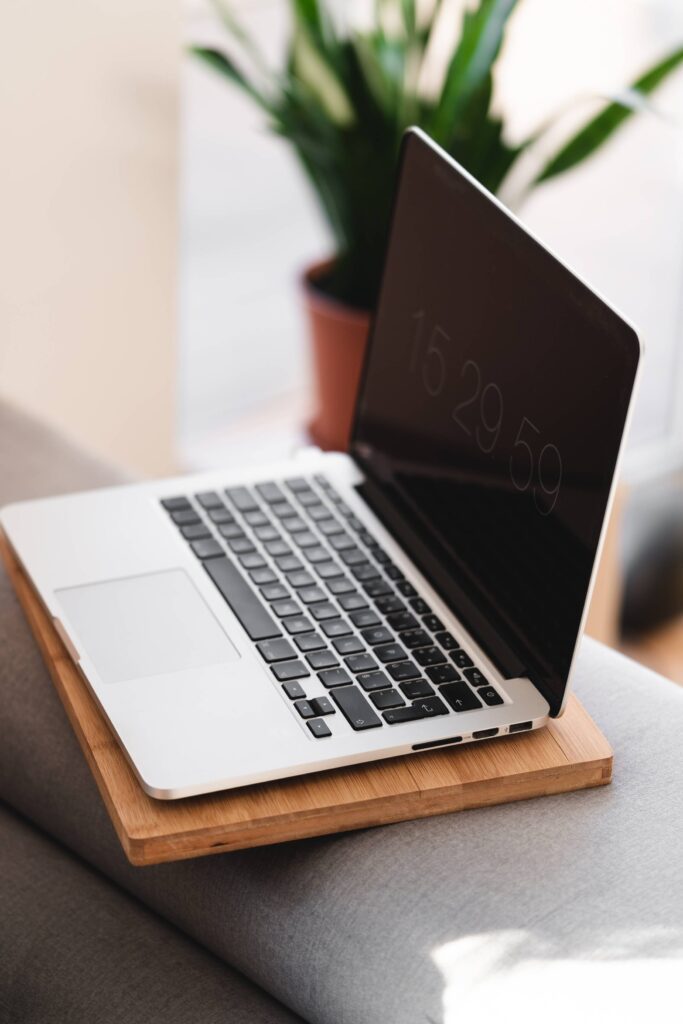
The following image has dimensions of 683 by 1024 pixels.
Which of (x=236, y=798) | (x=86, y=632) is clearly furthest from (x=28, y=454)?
(x=236, y=798)

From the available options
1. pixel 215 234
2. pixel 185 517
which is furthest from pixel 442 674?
pixel 215 234

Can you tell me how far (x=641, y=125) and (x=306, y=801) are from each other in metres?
1.53

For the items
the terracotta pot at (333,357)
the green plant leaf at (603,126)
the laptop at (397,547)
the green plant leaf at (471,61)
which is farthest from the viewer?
the terracotta pot at (333,357)

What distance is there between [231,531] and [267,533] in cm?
2

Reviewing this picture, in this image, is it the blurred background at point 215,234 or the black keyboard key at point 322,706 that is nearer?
the black keyboard key at point 322,706

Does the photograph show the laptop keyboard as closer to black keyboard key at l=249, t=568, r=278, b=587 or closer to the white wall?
black keyboard key at l=249, t=568, r=278, b=587

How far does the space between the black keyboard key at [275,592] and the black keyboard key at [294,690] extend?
0.30ft

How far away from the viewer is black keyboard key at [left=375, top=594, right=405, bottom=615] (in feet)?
2.59

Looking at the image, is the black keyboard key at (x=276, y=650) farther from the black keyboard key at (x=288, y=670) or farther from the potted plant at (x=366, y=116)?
the potted plant at (x=366, y=116)

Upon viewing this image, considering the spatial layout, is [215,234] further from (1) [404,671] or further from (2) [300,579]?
(1) [404,671]

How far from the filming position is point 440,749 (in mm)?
688

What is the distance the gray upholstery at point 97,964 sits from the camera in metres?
0.66

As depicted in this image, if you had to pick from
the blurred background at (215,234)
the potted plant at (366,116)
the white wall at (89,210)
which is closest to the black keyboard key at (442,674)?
the blurred background at (215,234)

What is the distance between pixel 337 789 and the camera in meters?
0.66
